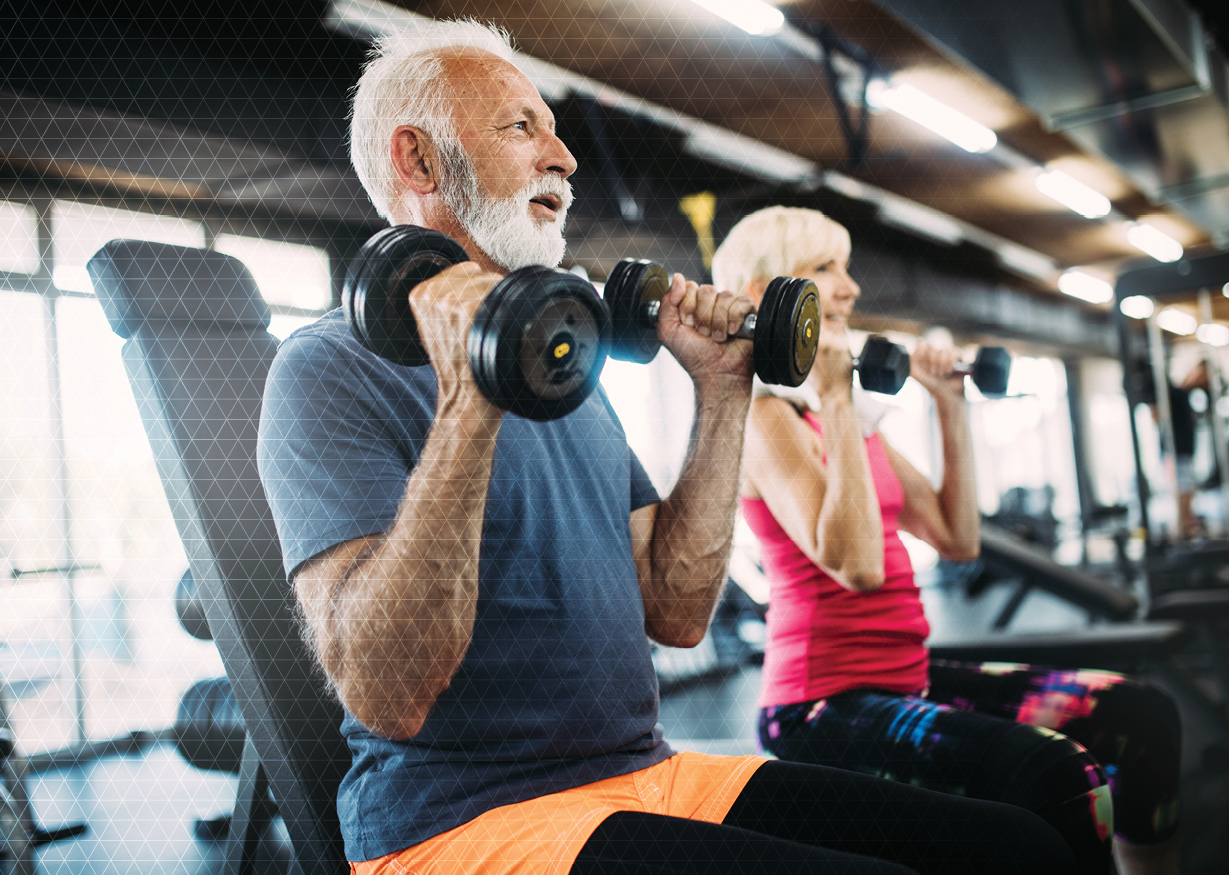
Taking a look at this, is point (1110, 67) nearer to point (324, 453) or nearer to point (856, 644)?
point (856, 644)

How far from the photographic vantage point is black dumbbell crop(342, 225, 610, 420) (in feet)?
1.66

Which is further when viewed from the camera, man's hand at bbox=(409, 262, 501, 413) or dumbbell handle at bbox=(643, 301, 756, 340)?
dumbbell handle at bbox=(643, 301, 756, 340)

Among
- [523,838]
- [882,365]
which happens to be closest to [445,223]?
[523,838]

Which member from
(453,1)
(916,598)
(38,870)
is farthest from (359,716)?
(916,598)

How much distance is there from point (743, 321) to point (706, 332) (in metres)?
0.04

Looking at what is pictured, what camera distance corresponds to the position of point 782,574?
3.60 feet

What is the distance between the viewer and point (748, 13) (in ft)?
3.72

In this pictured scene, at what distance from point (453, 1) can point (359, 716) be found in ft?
2.14

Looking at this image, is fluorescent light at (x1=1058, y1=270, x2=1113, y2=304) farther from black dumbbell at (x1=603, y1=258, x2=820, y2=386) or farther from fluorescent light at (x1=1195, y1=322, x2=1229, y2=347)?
black dumbbell at (x1=603, y1=258, x2=820, y2=386)

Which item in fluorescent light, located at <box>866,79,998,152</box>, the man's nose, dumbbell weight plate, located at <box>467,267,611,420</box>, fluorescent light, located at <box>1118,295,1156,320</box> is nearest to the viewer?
dumbbell weight plate, located at <box>467,267,611,420</box>

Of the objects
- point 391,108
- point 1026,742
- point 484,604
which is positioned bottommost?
point 1026,742

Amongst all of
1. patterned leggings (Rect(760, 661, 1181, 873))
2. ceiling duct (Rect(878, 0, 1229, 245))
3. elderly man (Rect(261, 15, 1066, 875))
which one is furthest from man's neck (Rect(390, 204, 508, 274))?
ceiling duct (Rect(878, 0, 1229, 245))

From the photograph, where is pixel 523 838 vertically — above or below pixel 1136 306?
below

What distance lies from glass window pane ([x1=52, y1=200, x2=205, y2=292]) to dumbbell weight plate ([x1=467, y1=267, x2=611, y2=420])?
321 mm
